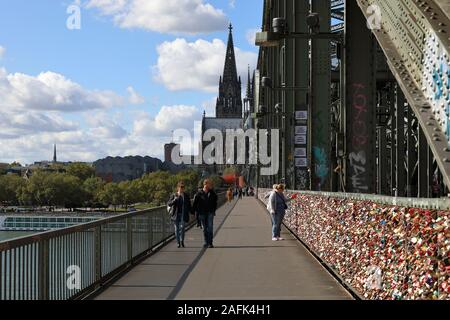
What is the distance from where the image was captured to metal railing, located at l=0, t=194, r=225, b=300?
26.0 feet

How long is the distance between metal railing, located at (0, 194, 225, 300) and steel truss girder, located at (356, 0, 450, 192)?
404 cm

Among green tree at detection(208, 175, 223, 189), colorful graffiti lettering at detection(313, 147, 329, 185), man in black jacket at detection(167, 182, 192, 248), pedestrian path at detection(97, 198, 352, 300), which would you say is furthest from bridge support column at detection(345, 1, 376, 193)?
green tree at detection(208, 175, 223, 189)

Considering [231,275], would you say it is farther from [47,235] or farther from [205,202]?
[205,202]

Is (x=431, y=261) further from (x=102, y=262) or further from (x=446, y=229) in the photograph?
(x=102, y=262)

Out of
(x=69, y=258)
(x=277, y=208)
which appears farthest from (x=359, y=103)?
(x=277, y=208)

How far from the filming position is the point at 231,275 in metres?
13.3

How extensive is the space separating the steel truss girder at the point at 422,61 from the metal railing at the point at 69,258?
4.04 metres

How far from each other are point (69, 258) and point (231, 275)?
3.76 meters

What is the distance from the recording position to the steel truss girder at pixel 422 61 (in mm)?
6136

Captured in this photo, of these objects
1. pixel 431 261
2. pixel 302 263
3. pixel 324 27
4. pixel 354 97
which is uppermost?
pixel 324 27

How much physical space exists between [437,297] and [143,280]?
7.70m

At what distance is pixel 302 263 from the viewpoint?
15391mm

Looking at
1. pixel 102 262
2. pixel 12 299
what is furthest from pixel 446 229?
pixel 102 262

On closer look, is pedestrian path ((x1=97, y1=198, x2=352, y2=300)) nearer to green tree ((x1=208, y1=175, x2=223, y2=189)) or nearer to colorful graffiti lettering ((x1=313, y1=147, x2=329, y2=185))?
colorful graffiti lettering ((x1=313, y1=147, x2=329, y2=185))
